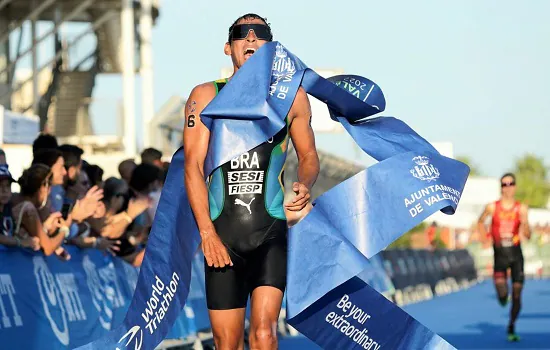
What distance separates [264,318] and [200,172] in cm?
83

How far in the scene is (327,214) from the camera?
731cm

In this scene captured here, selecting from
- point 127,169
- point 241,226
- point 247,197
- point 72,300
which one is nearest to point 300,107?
point 247,197

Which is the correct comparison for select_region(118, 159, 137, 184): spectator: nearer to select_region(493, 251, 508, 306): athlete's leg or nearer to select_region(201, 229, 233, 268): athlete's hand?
select_region(493, 251, 508, 306): athlete's leg

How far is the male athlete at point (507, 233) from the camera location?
16969mm

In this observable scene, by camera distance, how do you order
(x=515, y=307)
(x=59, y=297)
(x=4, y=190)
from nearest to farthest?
1. (x=4, y=190)
2. (x=59, y=297)
3. (x=515, y=307)

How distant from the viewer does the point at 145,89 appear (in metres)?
31.2

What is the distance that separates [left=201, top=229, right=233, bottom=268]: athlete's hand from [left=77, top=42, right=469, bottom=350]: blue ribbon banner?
Answer: 1.23 ft

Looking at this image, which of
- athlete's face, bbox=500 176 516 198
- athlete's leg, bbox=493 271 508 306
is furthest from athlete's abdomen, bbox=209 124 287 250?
athlete's leg, bbox=493 271 508 306

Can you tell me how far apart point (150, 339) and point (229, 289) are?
0.83 m

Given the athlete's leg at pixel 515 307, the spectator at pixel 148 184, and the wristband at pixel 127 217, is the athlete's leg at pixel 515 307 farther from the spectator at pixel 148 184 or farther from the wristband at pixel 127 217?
the wristband at pixel 127 217

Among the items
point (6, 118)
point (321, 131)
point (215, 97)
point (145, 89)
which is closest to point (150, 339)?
point (215, 97)

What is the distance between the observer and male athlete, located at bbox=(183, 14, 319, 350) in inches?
267

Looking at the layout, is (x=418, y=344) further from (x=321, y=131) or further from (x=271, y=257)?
(x=321, y=131)

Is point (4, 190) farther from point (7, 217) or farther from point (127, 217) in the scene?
point (127, 217)
